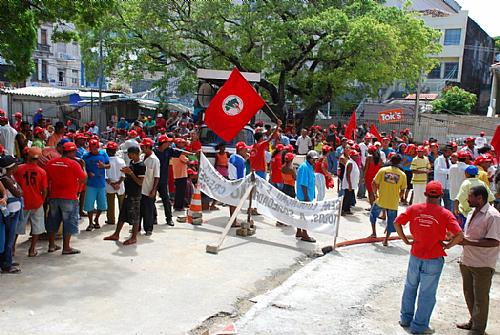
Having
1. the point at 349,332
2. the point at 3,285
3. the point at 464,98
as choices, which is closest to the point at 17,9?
the point at 3,285

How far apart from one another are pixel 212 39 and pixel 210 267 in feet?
60.3

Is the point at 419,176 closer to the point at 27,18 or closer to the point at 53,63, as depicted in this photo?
the point at 27,18

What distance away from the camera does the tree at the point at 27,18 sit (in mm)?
10086

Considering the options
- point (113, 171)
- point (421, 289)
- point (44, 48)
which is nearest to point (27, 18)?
point (113, 171)

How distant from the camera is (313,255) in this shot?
8414 mm

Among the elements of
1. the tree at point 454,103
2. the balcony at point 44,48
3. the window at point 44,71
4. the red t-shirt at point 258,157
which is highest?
A: the balcony at point 44,48

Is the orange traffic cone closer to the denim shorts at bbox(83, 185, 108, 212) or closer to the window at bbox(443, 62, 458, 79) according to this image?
Answer: the denim shorts at bbox(83, 185, 108, 212)

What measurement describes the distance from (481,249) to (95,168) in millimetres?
6243

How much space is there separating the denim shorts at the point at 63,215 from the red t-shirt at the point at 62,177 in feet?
0.31

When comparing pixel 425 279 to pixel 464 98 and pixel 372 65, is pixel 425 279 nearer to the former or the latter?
pixel 372 65

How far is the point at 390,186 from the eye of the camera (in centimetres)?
898

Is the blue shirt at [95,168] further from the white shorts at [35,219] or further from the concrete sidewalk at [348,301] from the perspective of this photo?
the concrete sidewalk at [348,301]

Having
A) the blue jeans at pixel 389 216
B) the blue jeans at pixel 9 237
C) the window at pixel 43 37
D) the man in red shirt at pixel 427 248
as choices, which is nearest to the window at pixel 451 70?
the blue jeans at pixel 389 216

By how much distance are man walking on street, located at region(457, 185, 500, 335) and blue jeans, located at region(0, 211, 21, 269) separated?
539 centimetres
